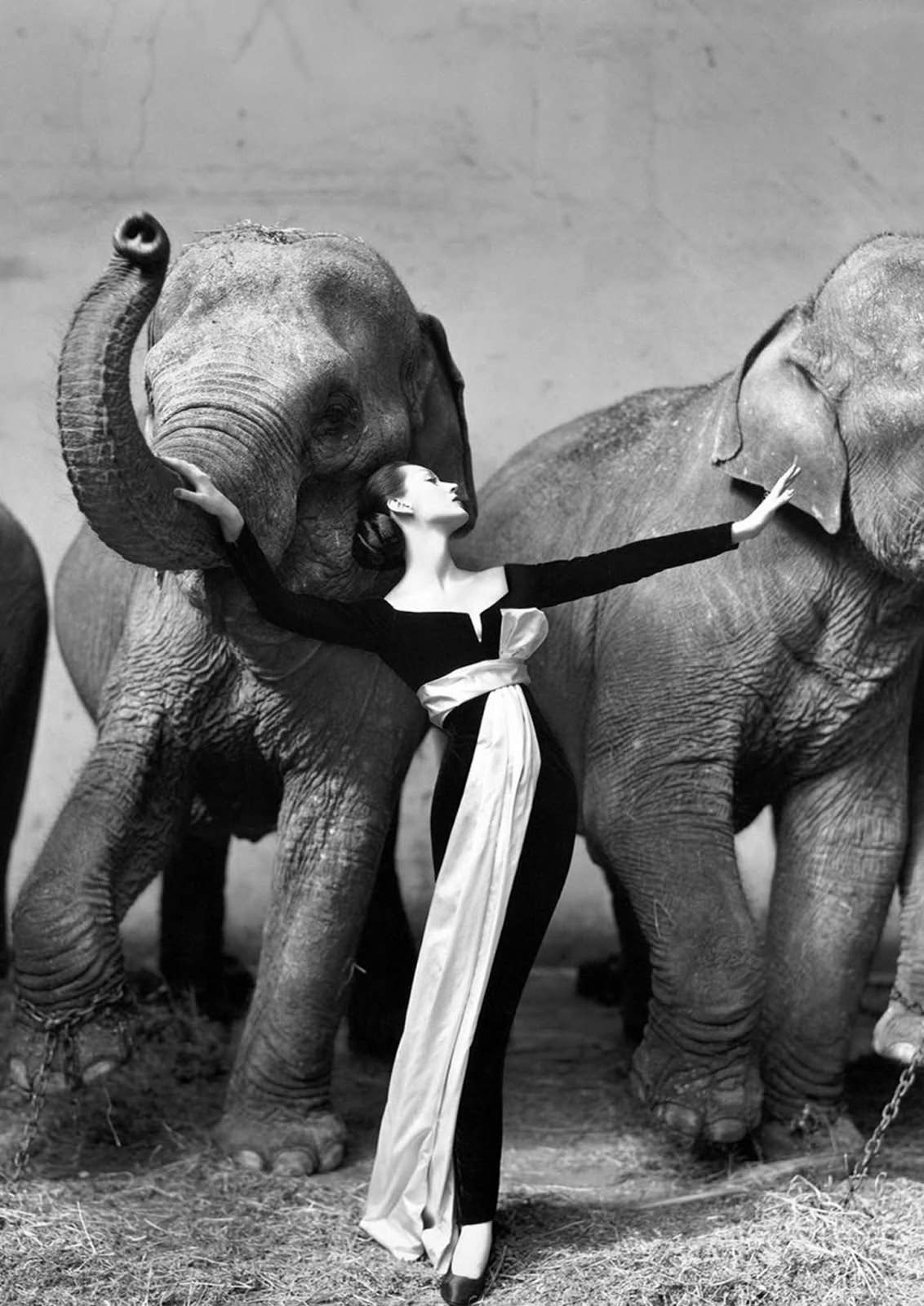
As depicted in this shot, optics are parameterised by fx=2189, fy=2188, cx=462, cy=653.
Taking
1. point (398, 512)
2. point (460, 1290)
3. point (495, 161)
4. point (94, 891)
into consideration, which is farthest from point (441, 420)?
point (495, 161)

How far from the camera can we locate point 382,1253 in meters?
3.91

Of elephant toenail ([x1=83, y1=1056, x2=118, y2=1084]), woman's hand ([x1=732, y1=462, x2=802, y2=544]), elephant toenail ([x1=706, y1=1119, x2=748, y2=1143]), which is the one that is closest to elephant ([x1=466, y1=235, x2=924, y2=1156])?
elephant toenail ([x1=706, y1=1119, x2=748, y2=1143])

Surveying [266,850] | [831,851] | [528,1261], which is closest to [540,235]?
[266,850]

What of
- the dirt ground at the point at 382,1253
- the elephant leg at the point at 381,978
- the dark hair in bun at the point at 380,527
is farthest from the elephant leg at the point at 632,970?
the dark hair in bun at the point at 380,527

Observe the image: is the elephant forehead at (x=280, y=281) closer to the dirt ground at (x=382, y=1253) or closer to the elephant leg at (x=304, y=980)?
the elephant leg at (x=304, y=980)

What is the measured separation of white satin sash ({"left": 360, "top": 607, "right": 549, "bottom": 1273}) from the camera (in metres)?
3.72

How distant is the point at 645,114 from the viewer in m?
6.37

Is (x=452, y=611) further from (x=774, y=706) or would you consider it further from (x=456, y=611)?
(x=774, y=706)

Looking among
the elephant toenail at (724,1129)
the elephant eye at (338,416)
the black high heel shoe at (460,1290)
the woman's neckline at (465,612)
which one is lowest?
the black high heel shoe at (460,1290)

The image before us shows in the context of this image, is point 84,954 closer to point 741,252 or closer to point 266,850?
point 266,850

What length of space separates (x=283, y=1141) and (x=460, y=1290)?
30.2 inches

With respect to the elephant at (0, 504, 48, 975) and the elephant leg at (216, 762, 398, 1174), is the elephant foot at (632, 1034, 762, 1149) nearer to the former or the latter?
the elephant leg at (216, 762, 398, 1174)

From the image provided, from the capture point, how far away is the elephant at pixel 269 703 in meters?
4.12

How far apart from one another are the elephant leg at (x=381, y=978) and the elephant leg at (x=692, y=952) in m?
0.93
